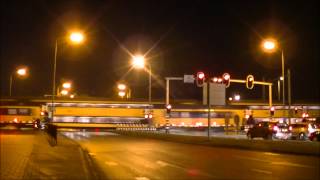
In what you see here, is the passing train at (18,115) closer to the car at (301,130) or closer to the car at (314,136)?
the car at (301,130)

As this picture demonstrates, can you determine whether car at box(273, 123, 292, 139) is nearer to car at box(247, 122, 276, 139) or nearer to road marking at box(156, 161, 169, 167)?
car at box(247, 122, 276, 139)

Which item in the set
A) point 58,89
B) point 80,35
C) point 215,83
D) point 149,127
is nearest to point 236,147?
point 215,83

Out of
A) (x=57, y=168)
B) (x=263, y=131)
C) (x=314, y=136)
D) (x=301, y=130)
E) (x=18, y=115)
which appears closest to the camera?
(x=57, y=168)

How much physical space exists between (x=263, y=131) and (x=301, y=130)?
11.7 feet

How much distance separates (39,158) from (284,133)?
31.5 metres

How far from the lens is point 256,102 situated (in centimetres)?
7462

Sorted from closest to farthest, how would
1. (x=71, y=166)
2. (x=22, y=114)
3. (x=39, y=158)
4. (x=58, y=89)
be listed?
→ 1. (x=71, y=166)
2. (x=39, y=158)
3. (x=22, y=114)
4. (x=58, y=89)

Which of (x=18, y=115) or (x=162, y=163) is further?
(x=18, y=115)

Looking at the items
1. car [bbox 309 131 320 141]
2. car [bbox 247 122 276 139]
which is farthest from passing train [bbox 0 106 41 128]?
car [bbox 309 131 320 141]

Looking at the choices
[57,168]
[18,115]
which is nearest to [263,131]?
[57,168]

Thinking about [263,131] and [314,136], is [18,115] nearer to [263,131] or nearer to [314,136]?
[263,131]

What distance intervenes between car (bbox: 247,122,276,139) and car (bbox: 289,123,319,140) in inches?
79.7

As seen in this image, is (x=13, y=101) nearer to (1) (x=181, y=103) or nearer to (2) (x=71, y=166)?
(1) (x=181, y=103)

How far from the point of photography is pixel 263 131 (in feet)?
155
